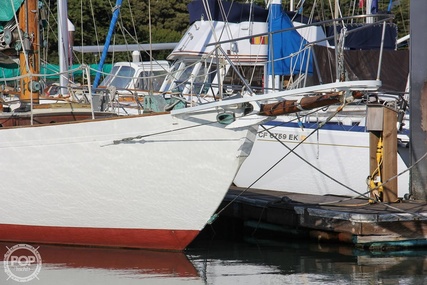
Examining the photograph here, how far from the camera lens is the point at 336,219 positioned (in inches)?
522

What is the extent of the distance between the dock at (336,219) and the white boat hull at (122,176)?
0.78m

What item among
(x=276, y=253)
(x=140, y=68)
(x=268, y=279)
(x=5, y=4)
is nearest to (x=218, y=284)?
(x=268, y=279)

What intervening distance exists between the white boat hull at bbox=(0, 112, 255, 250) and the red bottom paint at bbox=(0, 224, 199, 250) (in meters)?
0.02

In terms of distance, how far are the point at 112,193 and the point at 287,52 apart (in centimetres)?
724

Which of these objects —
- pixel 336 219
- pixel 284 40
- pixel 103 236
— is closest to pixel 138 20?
pixel 284 40

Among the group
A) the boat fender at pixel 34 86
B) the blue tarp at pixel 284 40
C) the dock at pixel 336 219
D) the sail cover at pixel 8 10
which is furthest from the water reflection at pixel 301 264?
the blue tarp at pixel 284 40

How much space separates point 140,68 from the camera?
2252 cm

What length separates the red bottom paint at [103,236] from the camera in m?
13.0

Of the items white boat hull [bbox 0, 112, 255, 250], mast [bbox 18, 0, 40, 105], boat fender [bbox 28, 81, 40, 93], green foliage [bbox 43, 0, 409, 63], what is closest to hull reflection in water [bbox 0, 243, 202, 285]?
white boat hull [bbox 0, 112, 255, 250]

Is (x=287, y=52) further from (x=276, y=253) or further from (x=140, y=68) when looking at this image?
(x=276, y=253)

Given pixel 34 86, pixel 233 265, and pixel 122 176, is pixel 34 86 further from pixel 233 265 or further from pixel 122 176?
pixel 233 265

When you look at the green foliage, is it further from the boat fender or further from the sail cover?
the boat fender

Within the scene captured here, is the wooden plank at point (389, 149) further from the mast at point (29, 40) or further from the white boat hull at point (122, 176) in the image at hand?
the mast at point (29, 40)

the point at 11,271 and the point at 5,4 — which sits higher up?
the point at 5,4
